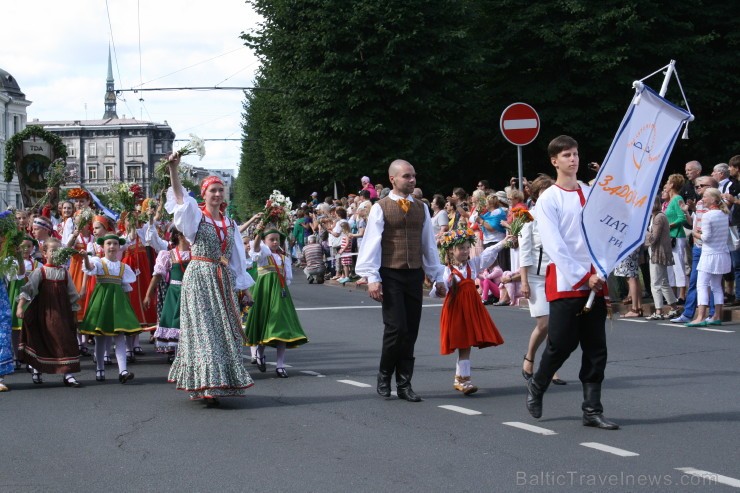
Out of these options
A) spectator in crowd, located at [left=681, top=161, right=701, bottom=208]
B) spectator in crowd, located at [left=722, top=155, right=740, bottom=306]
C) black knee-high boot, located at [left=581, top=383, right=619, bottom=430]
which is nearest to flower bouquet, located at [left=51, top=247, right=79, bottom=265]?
black knee-high boot, located at [left=581, top=383, right=619, bottom=430]

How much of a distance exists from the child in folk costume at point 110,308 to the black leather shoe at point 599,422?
16.9 feet

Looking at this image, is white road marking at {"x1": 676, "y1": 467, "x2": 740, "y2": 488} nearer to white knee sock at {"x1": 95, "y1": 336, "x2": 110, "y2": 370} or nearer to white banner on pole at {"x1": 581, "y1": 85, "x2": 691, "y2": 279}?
white banner on pole at {"x1": 581, "y1": 85, "x2": 691, "y2": 279}

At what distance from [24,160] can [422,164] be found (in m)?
12.6

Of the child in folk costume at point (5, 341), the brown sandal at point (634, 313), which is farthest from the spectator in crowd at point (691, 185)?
the child in folk costume at point (5, 341)

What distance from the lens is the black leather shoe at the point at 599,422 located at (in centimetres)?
794

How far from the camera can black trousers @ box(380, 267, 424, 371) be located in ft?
31.6

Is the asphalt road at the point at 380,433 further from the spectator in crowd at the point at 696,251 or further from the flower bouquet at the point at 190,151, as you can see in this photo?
the spectator in crowd at the point at 696,251

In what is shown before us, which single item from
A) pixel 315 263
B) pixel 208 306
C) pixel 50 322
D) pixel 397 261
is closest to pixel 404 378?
pixel 397 261

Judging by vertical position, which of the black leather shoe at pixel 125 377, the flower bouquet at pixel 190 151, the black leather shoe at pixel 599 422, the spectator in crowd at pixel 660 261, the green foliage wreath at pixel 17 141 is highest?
the green foliage wreath at pixel 17 141

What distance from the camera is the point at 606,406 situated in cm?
904

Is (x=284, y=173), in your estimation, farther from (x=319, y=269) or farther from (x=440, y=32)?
(x=319, y=269)

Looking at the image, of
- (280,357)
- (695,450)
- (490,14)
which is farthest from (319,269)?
(695,450)

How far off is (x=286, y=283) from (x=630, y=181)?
5.16 m

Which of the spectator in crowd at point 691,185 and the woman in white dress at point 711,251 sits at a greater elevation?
the spectator in crowd at point 691,185
